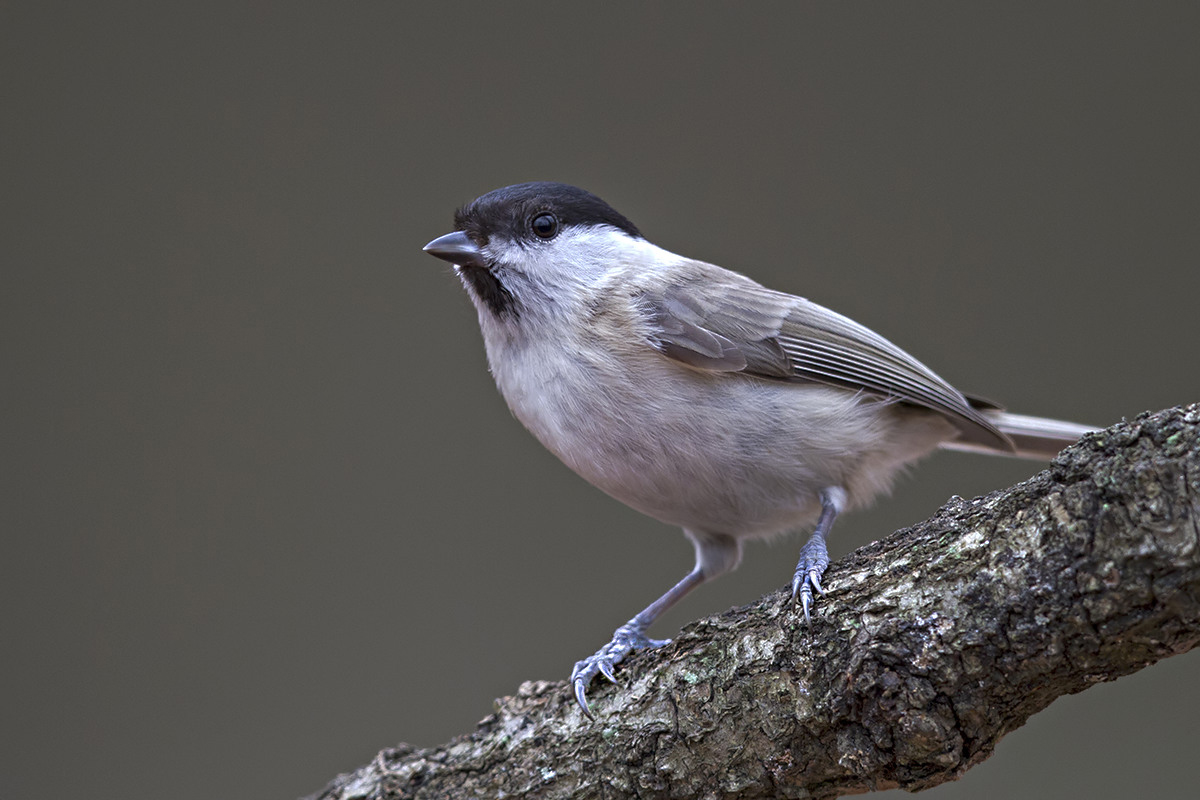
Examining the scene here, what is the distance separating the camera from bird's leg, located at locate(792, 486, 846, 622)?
4.11 ft

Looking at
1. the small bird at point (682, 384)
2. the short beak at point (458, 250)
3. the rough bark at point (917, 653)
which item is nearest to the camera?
the rough bark at point (917, 653)

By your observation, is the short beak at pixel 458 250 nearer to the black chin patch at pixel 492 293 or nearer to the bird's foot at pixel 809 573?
the black chin patch at pixel 492 293

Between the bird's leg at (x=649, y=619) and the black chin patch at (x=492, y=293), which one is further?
the black chin patch at (x=492, y=293)

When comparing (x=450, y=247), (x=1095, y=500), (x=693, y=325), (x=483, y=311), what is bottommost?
(x=1095, y=500)

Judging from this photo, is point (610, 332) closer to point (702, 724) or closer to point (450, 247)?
point (450, 247)

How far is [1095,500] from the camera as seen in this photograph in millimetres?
942

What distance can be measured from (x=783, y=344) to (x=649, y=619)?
0.58 metres

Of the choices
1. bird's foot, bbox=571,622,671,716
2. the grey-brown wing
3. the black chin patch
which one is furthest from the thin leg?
the black chin patch

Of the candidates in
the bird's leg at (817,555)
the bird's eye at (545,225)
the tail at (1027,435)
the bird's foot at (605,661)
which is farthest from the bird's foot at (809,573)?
the bird's eye at (545,225)

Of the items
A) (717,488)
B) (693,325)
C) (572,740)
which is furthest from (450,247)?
(572,740)

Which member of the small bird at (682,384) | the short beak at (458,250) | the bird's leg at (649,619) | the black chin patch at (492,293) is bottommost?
the bird's leg at (649,619)

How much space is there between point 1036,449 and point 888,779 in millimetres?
1070

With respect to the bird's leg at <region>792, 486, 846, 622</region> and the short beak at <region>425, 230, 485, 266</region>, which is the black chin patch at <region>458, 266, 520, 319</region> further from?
the bird's leg at <region>792, 486, 846, 622</region>

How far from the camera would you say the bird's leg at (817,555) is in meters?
1.25
